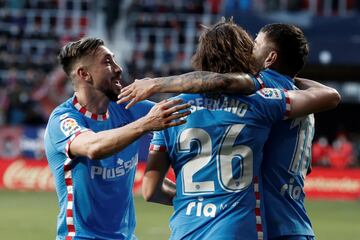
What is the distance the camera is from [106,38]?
25.5 m

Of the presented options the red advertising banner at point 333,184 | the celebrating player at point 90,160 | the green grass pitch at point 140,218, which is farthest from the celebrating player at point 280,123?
the red advertising banner at point 333,184

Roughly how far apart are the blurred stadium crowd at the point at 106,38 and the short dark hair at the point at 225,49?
716 inches

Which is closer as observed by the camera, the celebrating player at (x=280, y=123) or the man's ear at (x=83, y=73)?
the celebrating player at (x=280, y=123)

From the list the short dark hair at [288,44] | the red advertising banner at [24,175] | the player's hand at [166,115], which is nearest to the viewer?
the player's hand at [166,115]

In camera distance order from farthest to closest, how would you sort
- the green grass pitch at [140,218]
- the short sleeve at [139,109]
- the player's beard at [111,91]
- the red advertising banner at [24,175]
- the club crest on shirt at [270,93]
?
the red advertising banner at [24,175]
the green grass pitch at [140,218]
the short sleeve at [139,109]
the player's beard at [111,91]
the club crest on shirt at [270,93]

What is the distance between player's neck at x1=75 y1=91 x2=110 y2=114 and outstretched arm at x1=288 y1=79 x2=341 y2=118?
1269mm

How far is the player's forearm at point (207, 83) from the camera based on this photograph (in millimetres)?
4730

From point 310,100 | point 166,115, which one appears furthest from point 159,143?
point 310,100

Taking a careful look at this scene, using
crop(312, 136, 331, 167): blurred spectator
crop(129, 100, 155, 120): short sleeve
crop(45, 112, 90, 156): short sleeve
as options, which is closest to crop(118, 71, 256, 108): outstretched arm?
crop(45, 112, 90, 156): short sleeve

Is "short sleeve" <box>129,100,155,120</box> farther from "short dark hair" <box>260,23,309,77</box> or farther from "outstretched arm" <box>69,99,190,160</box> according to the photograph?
"short dark hair" <box>260,23,309,77</box>

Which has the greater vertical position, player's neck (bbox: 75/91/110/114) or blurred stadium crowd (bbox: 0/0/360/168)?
player's neck (bbox: 75/91/110/114)

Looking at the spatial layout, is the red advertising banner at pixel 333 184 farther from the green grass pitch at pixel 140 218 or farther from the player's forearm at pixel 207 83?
the player's forearm at pixel 207 83

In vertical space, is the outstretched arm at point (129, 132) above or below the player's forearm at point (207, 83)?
below

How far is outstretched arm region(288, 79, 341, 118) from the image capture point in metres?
4.88
